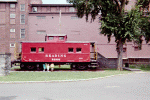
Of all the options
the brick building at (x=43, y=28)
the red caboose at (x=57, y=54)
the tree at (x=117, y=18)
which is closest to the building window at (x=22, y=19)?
the brick building at (x=43, y=28)

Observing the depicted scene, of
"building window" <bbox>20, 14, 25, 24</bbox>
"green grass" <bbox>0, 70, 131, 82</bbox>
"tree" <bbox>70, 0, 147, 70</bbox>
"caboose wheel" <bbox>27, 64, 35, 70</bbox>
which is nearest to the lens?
"green grass" <bbox>0, 70, 131, 82</bbox>

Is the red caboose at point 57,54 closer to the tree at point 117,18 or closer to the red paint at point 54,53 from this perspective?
the red paint at point 54,53

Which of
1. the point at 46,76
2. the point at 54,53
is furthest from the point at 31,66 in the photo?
the point at 46,76

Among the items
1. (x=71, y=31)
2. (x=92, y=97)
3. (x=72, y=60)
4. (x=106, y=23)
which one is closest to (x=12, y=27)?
(x=71, y=31)

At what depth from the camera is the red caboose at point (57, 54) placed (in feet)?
75.6

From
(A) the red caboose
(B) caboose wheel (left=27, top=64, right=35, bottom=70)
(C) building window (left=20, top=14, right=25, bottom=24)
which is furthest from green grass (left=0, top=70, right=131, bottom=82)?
(C) building window (left=20, top=14, right=25, bottom=24)

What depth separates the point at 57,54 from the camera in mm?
23125

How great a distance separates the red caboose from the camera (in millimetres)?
23047

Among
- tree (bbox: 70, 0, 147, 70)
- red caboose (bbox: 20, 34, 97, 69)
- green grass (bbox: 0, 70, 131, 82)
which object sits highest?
tree (bbox: 70, 0, 147, 70)

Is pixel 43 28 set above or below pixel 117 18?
above

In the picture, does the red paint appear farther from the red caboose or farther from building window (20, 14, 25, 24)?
building window (20, 14, 25, 24)

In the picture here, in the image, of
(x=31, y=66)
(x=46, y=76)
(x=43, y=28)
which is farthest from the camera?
(x=43, y=28)

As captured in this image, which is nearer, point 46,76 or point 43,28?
point 46,76

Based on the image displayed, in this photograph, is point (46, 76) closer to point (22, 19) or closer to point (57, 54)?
point (57, 54)
